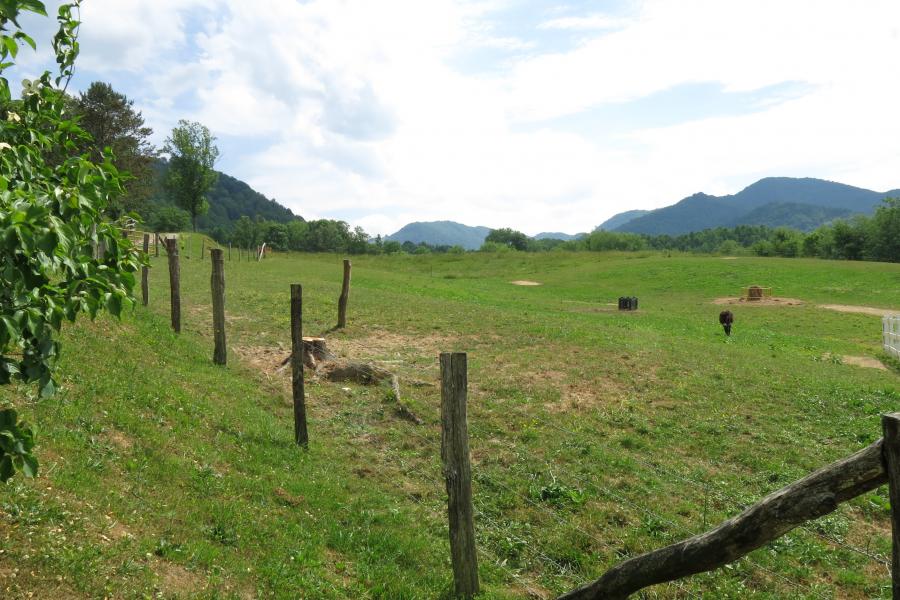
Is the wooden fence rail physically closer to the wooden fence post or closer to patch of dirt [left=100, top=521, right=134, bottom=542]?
the wooden fence post

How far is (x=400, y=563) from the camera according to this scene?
8.03 meters

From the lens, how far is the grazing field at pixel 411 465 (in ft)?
22.2

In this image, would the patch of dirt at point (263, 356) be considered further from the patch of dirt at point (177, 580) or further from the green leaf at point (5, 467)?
the green leaf at point (5, 467)

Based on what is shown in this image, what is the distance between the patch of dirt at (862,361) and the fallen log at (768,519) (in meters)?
24.1

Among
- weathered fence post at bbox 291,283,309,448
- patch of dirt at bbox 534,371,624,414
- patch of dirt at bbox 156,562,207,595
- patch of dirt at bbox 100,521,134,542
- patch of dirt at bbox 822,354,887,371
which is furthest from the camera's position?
patch of dirt at bbox 822,354,887,371

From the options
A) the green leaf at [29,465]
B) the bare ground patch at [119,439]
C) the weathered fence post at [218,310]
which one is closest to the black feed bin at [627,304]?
the weathered fence post at [218,310]

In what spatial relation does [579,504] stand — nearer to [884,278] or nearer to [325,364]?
[325,364]

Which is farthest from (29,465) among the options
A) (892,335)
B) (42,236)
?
(892,335)

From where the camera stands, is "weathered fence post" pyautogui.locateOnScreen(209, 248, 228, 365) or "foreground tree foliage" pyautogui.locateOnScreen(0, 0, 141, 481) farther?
"weathered fence post" pyautogui.locateOnScreen(209, 248, 228, 365)

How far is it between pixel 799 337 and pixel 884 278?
3265cm

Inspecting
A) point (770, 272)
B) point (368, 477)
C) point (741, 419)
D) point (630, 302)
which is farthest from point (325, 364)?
point (770, 272)

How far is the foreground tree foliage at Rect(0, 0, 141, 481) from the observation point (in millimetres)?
3010

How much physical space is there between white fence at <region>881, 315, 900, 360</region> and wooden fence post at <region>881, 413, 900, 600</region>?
2740cm

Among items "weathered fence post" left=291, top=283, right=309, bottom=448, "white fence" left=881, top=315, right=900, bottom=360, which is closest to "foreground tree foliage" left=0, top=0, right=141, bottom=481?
"weathered fence post" left=291, top=283, right=309, bottom=448
